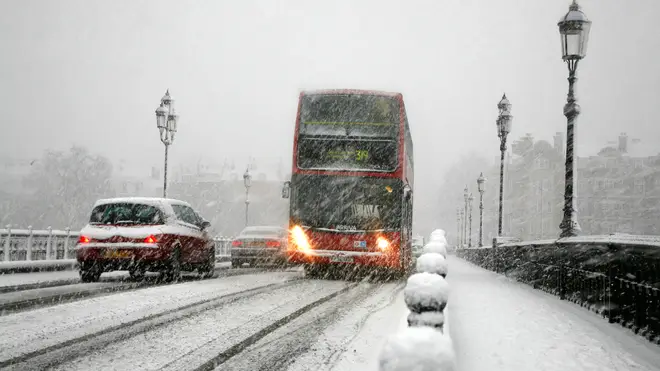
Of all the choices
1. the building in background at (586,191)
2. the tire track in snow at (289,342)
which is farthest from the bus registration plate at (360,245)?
the building in background at (586,191)

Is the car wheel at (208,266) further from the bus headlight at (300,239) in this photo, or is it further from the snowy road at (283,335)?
the snowy road at (283,335)

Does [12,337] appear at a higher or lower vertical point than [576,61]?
lower

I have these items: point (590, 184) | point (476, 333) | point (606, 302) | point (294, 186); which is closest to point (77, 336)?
point (476, 333)

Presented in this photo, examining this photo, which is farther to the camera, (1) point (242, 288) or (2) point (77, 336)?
(1) point (242, 288)

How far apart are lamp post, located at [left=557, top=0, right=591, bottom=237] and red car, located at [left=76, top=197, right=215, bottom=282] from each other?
7513 mm

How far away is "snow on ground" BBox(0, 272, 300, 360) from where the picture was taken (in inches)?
233

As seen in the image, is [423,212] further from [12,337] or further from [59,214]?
[12,337]

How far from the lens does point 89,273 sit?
43.9ft

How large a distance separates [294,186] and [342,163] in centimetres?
127

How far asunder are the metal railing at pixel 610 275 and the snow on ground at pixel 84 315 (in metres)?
5.18

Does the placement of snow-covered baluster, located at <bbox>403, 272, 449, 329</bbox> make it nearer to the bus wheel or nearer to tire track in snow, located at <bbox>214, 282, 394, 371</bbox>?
tire track in snow, located at <bbox>214, 282, 394, 371</bbox>

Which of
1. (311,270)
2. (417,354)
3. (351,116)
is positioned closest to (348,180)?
(351,116)

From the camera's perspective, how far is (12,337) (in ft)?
19.9

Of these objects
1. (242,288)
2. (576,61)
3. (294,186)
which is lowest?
(242,288)
